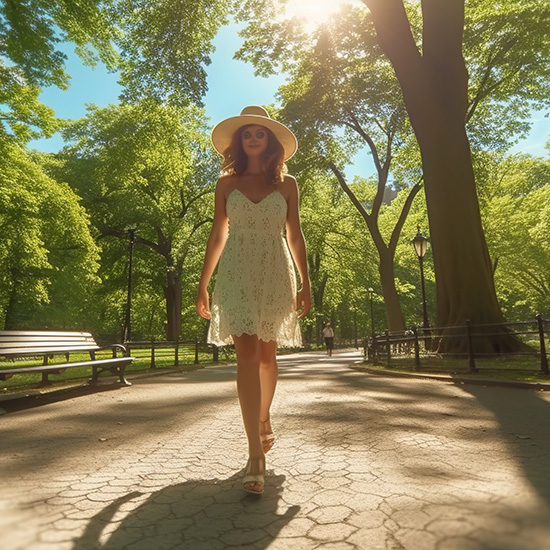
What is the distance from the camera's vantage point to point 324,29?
828 inches

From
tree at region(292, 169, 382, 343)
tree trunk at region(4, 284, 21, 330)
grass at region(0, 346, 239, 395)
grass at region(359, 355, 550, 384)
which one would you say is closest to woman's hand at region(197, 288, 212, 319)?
grass at region(0, 346, 239, 395)

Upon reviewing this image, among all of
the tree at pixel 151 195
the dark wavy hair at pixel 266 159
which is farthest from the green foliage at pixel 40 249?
the dark wavy hair at pixel 266 159

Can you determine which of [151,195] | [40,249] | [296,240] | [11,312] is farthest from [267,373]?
[151,195]

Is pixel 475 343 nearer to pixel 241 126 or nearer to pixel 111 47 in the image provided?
pixel 241 126

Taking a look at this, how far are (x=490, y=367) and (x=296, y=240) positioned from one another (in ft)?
23.9

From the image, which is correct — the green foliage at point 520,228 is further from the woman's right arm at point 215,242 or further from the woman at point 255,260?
the woman's right arm at point 215,242

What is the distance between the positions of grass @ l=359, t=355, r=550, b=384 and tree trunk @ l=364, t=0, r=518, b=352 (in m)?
0.93

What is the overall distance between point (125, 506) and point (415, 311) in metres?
53.9

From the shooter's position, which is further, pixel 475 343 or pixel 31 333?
pixel 475 343

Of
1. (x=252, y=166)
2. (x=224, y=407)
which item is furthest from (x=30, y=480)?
(x=224, y=407)

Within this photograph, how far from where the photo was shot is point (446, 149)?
12625 millimetres

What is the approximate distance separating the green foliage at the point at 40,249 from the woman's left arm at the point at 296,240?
20141 millimetres

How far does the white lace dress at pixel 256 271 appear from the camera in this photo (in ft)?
10.3

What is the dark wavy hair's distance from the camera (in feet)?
11.1
